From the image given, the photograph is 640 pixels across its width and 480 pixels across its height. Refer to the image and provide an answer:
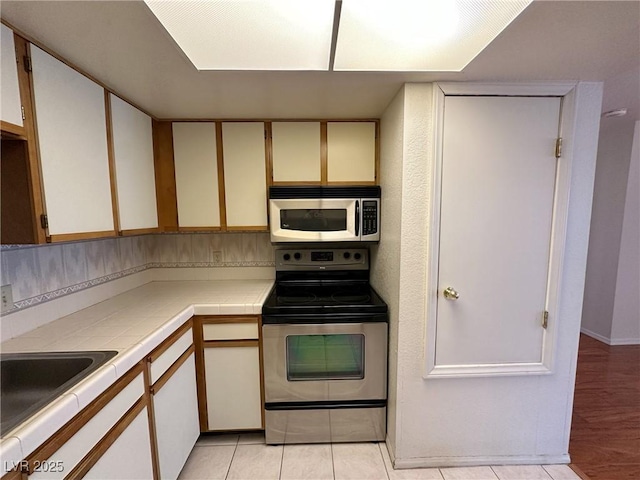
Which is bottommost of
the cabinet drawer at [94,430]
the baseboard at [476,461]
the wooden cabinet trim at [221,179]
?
the baseboard at [476,461]

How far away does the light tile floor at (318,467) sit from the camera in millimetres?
1573

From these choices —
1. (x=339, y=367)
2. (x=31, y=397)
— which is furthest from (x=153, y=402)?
(x=339, y=367)

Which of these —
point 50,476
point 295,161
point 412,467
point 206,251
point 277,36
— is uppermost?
point 277,36

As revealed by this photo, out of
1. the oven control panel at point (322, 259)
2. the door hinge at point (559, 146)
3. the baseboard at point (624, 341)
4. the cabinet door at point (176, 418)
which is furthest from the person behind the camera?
the baseboard at point (624, 341)

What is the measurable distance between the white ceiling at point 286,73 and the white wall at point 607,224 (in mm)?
1566

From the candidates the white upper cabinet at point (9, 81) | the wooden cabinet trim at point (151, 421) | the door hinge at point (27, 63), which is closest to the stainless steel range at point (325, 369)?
the wooden cabinet trim at point (151, 421)

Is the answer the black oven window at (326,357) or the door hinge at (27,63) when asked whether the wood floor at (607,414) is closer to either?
the black oven window at (326,357)

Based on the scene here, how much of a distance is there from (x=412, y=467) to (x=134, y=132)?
2585mm

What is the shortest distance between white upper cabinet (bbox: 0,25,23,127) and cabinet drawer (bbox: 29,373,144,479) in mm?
1045

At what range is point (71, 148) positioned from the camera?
1229 mm

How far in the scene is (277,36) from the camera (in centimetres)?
103

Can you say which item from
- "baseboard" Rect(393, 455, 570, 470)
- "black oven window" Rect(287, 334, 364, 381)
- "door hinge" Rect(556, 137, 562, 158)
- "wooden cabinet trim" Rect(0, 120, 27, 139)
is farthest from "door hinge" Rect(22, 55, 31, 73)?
"baseboard" Rect(393, 455, 570, 470)

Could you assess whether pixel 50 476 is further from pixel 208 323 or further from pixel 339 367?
pixel 339 367

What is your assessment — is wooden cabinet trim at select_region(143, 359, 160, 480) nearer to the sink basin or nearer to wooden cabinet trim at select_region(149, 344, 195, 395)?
wooden cabinet trim at select_region(149, 344, 195, 395)
